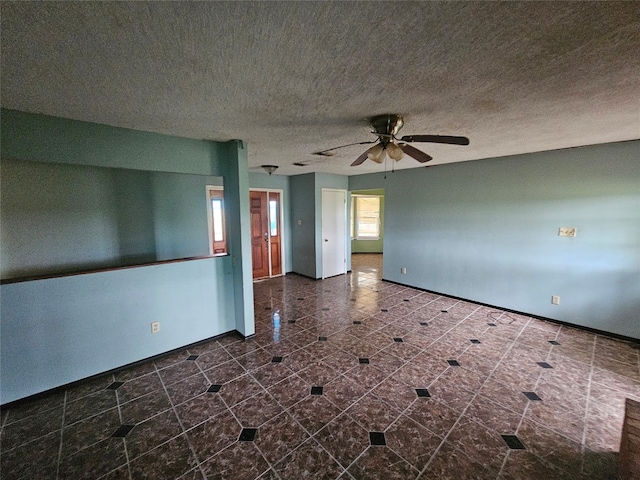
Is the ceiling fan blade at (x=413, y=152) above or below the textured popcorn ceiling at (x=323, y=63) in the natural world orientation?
below

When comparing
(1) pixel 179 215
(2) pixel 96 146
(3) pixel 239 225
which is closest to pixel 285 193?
(1) pixel 179 215

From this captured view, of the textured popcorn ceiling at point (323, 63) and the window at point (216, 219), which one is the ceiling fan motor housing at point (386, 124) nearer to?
the textured popcorn ceiling at point (323, 63)

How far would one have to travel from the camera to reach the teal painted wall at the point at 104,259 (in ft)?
7.16

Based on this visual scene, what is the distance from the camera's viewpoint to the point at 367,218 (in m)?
9.22

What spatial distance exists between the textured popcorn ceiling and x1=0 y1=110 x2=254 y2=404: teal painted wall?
0.34 meters

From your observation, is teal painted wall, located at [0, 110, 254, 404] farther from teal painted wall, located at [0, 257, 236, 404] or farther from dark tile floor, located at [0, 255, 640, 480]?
dark tile floor, located at [0, 255, 640, 480]

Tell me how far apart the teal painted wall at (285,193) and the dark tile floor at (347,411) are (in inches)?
126

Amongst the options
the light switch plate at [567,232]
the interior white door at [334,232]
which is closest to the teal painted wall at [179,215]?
the interior white door at [334,232]

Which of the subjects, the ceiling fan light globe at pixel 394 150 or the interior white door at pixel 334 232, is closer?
the ceiling fan light globe at pixel 394 150

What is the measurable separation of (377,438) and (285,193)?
17.4 ft

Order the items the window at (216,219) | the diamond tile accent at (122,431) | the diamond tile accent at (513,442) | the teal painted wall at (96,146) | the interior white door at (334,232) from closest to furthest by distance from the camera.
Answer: the diamond tile accent at (513,442)
the diamond tile accent at (122,431)
the teal painted wall at (96,146)
the window at (216,219)
the interior white door at (334,232)

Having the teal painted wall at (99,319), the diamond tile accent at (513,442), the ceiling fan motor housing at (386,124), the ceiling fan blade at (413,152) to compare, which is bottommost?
the diamond tile accent at (513,442)

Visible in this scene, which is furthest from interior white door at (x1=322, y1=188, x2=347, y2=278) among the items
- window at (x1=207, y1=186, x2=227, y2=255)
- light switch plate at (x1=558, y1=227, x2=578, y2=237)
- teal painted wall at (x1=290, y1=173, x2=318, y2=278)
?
light switch plate at (x1=558, y1=227, x2=578, y2=237)

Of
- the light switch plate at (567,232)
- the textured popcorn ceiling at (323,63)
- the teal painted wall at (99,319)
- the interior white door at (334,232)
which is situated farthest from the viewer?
the interior white door at (334,232)
